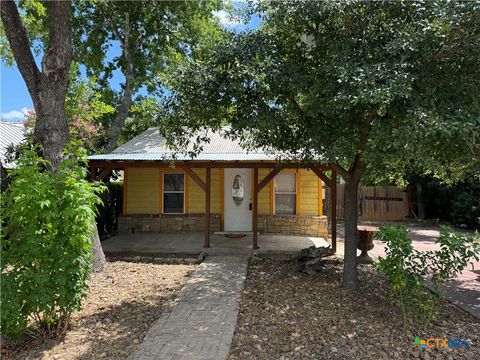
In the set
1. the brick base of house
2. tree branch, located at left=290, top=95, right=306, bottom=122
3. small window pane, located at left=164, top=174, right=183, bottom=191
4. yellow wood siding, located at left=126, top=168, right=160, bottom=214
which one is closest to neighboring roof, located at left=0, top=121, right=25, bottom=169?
yellow wood siding, located at left=126, top=168, right=160, bottom=214

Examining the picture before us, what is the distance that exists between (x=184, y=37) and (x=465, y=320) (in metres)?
13.8

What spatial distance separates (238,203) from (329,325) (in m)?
6.97

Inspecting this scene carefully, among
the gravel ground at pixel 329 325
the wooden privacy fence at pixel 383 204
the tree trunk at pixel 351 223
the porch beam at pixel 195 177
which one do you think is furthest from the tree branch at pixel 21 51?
the wooden privacy fence at pixel 383 204

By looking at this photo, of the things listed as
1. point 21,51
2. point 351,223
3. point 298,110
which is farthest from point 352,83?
point 21,51

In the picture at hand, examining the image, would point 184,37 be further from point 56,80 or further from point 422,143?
point 422,143

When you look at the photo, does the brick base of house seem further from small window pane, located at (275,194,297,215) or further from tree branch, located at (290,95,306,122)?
tree branch, located at (290,95,306,122)

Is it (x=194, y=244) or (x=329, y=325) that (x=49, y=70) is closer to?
(x=194, y=244)

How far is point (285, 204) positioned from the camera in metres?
11.6

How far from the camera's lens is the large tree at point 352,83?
4012 mm

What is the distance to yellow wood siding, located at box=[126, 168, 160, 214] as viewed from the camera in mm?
11859

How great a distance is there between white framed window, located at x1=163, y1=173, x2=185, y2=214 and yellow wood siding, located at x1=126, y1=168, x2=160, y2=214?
0.26 metres

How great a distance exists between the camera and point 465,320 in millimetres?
5137

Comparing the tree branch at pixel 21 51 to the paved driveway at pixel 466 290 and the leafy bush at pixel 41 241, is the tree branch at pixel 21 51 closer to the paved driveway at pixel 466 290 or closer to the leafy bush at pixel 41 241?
the leafy bush at pixel 41 241

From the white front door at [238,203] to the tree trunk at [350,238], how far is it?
5361mm
